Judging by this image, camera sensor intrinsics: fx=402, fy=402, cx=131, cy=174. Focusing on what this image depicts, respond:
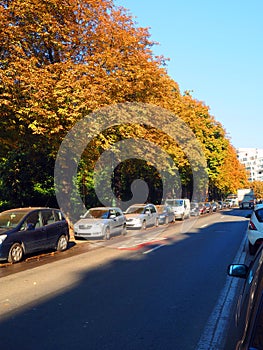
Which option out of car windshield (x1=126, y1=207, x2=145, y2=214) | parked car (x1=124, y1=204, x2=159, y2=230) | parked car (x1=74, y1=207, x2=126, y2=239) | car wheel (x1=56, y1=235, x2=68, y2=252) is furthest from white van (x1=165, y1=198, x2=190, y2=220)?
car wheel (x1=56, y1=235, x2=68, y2=252)

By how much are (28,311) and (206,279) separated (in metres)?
3.96

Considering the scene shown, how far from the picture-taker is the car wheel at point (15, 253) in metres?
11.6

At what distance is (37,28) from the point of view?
16406 millimetres

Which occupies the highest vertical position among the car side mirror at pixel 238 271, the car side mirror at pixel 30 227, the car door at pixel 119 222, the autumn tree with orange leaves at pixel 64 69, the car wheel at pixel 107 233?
the autumn tree with orange leaves at pixel 64 69

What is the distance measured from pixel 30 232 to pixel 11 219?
0.74 metres

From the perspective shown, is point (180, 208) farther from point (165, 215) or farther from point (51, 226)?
point (51, 226)

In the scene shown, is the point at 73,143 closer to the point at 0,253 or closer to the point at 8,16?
the point at 8,16

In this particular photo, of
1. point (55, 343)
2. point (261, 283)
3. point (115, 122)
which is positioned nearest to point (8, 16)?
point (115, 122)

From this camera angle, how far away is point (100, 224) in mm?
17969

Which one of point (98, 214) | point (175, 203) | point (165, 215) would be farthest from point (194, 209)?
point (98, 214)

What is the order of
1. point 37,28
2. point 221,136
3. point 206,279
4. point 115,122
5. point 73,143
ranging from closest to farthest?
point 206,279 → point 37,28 → point 73,143 → point 115,122 → point 221,136

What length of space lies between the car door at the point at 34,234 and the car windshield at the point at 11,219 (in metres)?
0.26

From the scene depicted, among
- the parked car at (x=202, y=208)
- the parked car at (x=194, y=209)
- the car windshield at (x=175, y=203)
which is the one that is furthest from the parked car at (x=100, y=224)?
the parked car at (x=202, y=208)

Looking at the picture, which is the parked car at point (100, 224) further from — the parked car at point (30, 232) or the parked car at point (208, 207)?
the parked car at point (208, 207)
